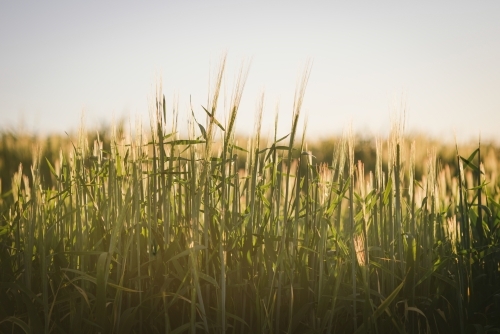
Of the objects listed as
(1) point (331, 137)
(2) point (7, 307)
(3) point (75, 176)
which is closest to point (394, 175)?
(3) point (75, 176)

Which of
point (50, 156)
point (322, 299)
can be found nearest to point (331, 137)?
point (50, 156)

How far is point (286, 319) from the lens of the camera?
1.65 meters

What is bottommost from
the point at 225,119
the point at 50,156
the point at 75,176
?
the point at 50,156

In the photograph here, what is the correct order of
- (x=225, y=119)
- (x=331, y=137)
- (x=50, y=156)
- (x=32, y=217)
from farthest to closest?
(x=331, y=137) → (x=50, y=156) → (x=32, y=217) → (x=225, y=119)

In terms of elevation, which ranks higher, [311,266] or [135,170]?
[135,170]

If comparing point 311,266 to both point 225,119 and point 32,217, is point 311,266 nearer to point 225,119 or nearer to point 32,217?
point 225,119

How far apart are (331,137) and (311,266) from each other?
491 centimetres

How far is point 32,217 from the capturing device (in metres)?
1.62

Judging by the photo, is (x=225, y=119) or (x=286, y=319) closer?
(x=225, y=119)

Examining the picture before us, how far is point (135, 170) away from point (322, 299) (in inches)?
25.7

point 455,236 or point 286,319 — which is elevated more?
point 455,236

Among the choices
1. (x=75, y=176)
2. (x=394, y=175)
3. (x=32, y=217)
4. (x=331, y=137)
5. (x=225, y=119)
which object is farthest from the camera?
(x=331, y=137)

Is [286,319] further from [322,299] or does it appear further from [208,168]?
[208,168]

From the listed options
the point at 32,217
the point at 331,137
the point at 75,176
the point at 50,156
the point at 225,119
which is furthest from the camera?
the point at 331,137
